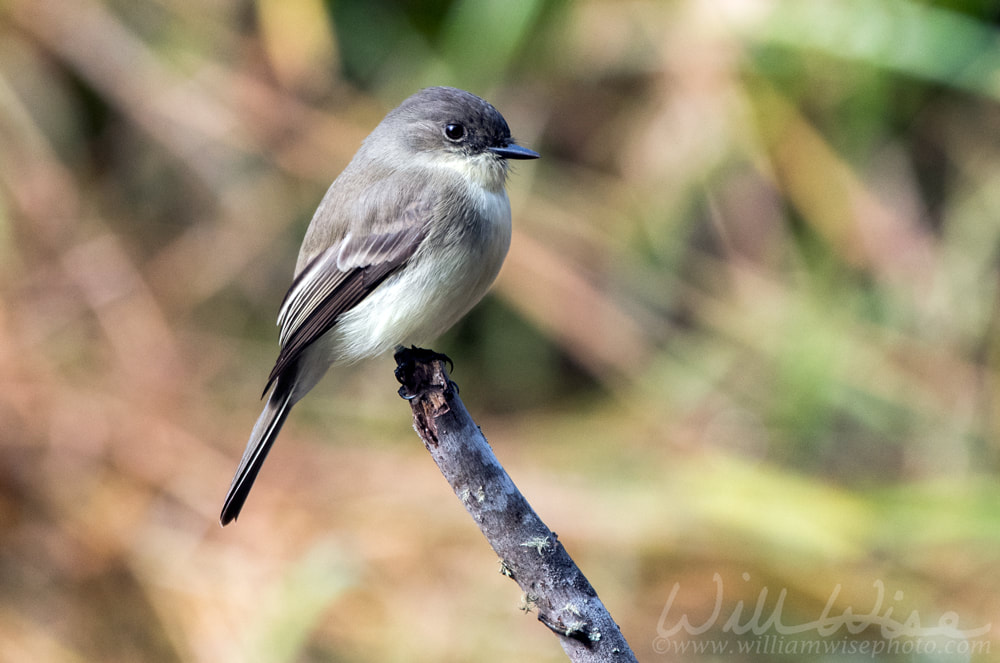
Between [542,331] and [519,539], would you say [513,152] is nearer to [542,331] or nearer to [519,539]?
[519,539]

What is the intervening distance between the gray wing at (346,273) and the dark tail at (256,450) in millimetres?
115

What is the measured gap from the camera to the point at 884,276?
402 centimetres

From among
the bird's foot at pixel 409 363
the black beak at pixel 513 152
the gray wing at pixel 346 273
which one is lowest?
the bird's foot at pixel 409 363

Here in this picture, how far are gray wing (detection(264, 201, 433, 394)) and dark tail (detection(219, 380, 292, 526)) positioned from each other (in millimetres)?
115

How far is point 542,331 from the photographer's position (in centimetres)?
430

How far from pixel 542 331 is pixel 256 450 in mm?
1972

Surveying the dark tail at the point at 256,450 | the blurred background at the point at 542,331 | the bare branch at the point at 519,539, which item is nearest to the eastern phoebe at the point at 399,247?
the dark tail at the point at 256,450

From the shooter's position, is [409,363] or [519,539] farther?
[409,363]

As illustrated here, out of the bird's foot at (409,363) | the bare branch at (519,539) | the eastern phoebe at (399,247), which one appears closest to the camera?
the bare branch at (519,539)

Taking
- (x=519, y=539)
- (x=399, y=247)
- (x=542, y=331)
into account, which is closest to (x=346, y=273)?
(x=399, y=247)

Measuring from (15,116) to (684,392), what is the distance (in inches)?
124

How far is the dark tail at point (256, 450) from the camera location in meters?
2.45

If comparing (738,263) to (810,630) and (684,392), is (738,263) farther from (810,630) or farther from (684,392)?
(810,630)
